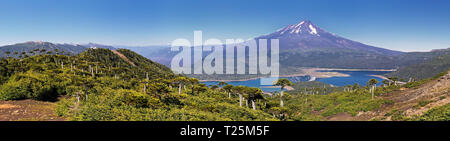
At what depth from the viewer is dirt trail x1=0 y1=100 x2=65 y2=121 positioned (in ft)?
37.1

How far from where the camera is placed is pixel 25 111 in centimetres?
1241

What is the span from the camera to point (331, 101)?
144 feet

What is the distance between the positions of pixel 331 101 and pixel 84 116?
1810 inches

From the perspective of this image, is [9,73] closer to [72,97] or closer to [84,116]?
[72,97]

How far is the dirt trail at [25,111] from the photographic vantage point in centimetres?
1131
